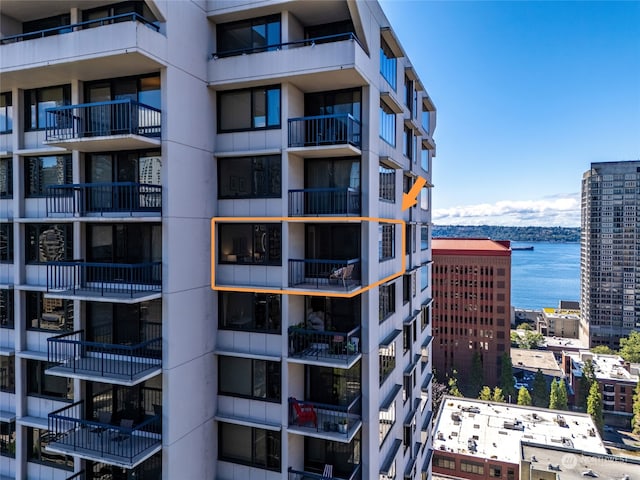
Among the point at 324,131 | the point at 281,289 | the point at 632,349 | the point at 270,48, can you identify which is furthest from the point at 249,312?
the point at 632,349

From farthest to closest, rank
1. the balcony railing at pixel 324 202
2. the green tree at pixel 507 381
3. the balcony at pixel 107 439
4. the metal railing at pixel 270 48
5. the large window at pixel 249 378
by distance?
the green tree at pixel 507 381 → the large window at pixel 249 378 → the balcony railing at pixel 324 202 → the metal railing at pixel 270 48 → the balcony at pixel 107 439

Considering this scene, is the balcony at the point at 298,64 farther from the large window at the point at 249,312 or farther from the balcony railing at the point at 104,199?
the large window at the point at 249,312

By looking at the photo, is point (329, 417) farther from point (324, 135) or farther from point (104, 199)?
point (104, 199)

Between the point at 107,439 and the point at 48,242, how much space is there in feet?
19.6

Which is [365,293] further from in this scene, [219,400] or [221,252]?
[219,400]

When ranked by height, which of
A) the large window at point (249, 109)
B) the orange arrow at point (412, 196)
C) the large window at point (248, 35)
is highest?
the large window at point (248, 35)

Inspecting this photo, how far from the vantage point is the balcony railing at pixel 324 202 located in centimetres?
1061

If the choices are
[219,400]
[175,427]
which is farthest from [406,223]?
[175,427]

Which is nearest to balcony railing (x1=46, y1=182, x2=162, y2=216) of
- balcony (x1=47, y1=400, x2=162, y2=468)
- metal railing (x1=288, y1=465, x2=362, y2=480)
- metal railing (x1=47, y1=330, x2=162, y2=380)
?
metal railing (x1=47, y1=330, x2=162, y2=380)

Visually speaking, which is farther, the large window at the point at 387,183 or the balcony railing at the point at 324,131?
the large window at the point at 387,183

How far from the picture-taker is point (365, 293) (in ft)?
34.8

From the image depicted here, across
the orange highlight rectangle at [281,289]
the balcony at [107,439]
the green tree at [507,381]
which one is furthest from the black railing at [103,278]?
the green tree at [507,381]

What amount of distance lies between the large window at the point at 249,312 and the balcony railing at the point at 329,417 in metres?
2.14

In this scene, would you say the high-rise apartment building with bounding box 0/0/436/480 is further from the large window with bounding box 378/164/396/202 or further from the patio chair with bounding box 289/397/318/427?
the large window with bounding box 378/164/396/202
